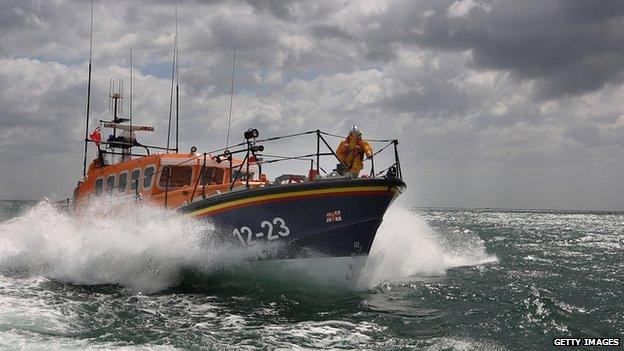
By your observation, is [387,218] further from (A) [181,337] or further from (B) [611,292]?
(A) [181,337]

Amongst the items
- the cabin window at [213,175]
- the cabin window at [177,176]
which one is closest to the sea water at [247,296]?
the cabin window at [177,176]

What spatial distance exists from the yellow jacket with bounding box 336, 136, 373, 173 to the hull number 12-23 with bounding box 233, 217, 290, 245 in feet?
5.60

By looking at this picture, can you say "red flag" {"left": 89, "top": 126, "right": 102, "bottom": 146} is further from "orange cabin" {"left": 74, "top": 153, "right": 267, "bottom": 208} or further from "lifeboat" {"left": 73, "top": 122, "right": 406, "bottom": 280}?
"lifeboat" {"left": 73, "top": 122, "right": 406, "bottom": 280}

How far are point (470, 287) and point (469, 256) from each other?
6.72 metres

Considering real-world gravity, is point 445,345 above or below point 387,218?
below

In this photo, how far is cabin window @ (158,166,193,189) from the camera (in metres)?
12.4

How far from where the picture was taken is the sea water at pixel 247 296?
702 cm

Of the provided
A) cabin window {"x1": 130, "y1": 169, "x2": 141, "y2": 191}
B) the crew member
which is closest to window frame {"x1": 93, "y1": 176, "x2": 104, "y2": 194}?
cabin window {"x1": 130, "y1": 169, "x2": 141, "y2": 191}

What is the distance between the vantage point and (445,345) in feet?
22.1

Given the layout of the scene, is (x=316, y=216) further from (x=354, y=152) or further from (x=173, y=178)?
(x=173, y=178)

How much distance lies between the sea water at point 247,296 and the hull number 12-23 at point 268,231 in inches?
11.2

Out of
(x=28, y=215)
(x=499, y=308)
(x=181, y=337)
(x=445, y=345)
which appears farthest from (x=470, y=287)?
(x=28, y=215)

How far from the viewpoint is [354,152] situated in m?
10.4

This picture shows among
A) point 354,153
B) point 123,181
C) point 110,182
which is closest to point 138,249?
point 123,181
